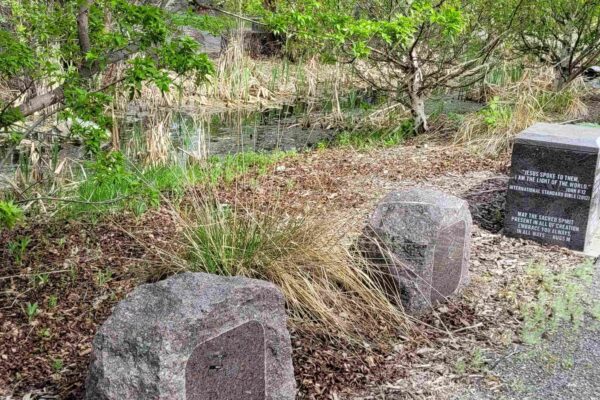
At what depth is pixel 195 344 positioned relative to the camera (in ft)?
10.2

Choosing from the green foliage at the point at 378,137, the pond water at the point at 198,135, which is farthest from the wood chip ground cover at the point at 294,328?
the green foliage at the point at 378,137

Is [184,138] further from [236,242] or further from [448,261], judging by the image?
[448,261]

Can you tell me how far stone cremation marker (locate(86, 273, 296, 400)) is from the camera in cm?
301

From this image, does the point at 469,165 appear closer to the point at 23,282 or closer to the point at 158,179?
the point at 158,179

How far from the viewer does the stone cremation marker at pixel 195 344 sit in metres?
3.01

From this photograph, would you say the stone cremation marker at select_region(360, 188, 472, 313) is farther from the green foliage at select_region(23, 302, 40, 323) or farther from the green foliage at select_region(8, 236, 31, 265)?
the green foliage at select_region(8, 236, 31, 265)

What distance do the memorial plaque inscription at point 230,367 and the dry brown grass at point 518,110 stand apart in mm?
6221

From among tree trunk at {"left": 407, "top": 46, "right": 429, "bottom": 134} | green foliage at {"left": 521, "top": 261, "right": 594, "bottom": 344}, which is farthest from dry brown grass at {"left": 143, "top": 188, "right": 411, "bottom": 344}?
tree trunk at {"left": 407, "top": 46, "right": 429, "bottom": 134}

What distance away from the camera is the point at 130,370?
3020 millimetres

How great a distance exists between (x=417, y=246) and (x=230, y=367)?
5.52 feet

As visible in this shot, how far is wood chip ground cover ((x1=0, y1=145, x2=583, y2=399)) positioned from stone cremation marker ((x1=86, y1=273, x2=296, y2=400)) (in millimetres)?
518

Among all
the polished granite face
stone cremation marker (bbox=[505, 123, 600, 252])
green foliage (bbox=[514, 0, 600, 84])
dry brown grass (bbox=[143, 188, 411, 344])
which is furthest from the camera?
green foliage (bbox=[514, 0, 600, 84])

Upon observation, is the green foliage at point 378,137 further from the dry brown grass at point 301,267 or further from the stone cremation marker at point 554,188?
the dry brown grass at point 301,267

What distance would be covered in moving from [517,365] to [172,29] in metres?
2.78
